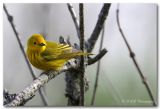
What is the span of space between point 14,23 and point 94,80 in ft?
1.95

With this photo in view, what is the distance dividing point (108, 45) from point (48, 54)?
0.45 meters

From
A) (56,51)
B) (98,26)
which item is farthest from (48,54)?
(98,26)

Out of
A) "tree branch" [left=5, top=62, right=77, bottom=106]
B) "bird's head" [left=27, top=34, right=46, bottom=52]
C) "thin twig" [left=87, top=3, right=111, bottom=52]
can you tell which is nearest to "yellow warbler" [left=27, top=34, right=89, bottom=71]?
"bird's head" [left=27, top=34, right=46, bottom=52]

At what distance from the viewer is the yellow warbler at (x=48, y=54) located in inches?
85.7

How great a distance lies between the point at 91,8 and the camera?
8.20 feet

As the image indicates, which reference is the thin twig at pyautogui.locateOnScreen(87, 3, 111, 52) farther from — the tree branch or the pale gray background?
the tree branch

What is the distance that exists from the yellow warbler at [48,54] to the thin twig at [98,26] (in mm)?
129

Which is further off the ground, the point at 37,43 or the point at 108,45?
the point at 37,43

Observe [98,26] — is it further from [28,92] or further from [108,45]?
[28,92]

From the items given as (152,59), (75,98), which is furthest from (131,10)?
(75,98)

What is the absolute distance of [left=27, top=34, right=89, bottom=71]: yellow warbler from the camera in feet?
7.14

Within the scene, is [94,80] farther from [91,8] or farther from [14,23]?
[14,23]

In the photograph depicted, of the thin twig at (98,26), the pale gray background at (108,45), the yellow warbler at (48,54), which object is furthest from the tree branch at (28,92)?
the pale gray background at (108,45)

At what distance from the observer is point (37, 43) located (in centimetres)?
226
